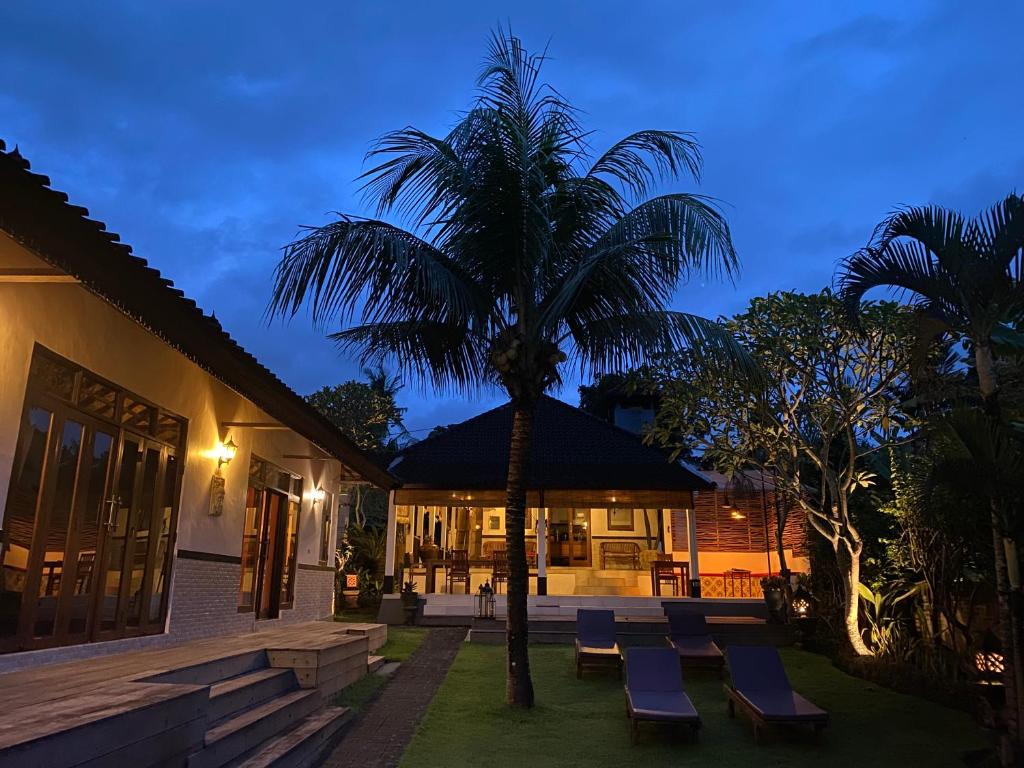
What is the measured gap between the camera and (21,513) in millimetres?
5031

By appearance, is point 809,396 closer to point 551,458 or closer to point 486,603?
point 486,603

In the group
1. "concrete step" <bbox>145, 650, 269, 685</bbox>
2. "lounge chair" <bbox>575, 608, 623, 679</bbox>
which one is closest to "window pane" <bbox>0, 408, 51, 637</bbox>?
"concrete step" <bbox>145, 650, 269, 685</bbox>

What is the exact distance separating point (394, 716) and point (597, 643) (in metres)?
4.23

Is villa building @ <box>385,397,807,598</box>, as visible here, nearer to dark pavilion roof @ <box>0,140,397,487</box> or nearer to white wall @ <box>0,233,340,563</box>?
white wall @ <box>0,233,340,563</box>

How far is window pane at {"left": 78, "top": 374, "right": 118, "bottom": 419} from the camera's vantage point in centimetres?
573

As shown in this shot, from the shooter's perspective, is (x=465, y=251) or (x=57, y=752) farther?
(x=465, y=251)

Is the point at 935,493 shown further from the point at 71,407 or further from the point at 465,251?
the point at 71,407

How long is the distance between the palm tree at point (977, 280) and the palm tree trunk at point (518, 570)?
3825mm

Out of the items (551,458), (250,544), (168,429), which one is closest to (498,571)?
(551,458)

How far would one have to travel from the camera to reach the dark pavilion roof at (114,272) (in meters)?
3.18

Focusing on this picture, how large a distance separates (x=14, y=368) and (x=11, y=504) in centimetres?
98

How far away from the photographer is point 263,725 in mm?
5160

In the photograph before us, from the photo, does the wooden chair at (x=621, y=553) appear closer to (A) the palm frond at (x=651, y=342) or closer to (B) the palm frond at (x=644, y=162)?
(A) the palm frond at (x=651, y=342)

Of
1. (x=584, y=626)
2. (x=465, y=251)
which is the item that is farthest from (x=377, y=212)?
(x=584, y=626)
